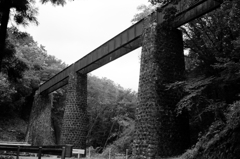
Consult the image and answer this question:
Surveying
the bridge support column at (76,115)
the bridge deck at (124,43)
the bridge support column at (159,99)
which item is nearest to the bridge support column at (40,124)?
the bridge deck at (124,43)

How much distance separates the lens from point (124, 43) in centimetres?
1345

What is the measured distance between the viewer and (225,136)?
6.51 metres

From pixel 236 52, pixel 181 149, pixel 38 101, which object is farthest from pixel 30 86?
pixel 236 52

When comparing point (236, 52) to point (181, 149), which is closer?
point (236, 52)

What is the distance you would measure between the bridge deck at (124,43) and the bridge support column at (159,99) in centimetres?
95

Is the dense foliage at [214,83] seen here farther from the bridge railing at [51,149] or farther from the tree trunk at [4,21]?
the tree trunk at [4,21]

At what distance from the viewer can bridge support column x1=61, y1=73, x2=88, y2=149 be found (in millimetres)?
17141

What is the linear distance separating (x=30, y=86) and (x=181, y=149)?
80.2ft

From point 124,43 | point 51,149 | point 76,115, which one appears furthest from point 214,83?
point 76,115

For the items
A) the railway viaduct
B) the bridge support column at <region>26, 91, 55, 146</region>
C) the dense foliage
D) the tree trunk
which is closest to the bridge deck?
the railway viaduct

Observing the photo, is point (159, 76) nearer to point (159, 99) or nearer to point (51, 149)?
point (159, 99)

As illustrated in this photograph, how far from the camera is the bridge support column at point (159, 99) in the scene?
9727mm

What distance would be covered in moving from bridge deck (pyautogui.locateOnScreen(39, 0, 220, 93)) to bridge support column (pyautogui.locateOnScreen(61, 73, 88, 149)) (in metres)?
1.08

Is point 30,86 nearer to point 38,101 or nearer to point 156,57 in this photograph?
point 38,101
